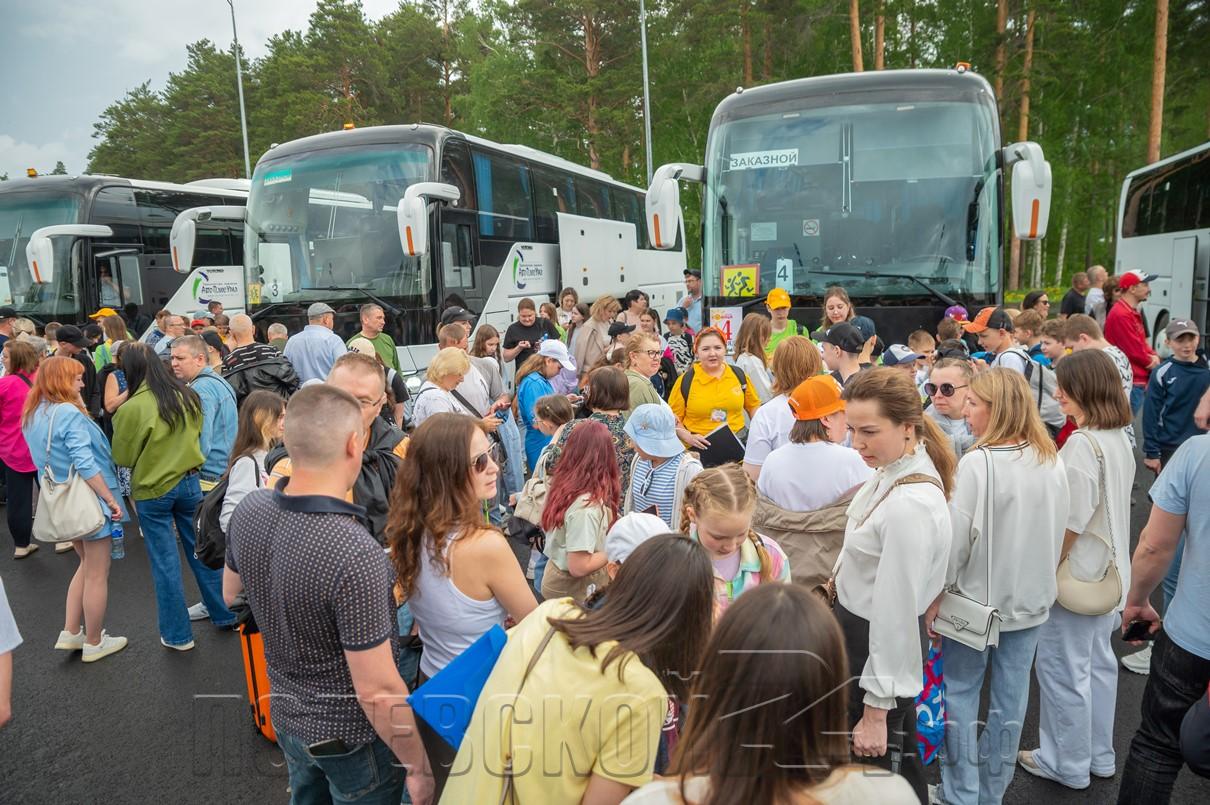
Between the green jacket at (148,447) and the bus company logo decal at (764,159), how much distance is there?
6286 millimetres

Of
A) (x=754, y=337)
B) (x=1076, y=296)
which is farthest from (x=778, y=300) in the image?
(x=1076, y=296)

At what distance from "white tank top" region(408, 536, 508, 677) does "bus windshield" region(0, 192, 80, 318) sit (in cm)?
1369

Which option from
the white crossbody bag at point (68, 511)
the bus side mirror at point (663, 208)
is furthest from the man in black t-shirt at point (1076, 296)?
Result: the white crossbody bag at point (68, 511)

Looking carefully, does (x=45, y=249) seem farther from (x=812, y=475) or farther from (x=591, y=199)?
(x=812, y=475)

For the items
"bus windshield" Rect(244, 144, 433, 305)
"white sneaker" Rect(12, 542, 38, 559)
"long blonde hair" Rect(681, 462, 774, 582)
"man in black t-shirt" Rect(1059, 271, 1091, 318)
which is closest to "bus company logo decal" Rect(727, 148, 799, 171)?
"bus windshield" Rect(244, 144, 433, 305)

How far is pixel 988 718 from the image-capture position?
10.1 ft

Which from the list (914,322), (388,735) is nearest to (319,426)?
(388,735)

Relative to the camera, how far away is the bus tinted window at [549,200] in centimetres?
1444

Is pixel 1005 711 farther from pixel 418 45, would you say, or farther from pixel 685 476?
pixel 418 45

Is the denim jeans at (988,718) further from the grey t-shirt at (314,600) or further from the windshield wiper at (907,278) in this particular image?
the windshield wiper at (907,278)

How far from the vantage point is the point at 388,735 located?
2275 millimetres

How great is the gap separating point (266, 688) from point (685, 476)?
2.43 m

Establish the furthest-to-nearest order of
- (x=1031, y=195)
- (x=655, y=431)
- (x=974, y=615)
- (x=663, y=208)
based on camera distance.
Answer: (x=663, y=208), (x=1031, y=195), (x=655, y=431), (x=974, y=615)

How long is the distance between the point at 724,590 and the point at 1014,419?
1.32 metres
